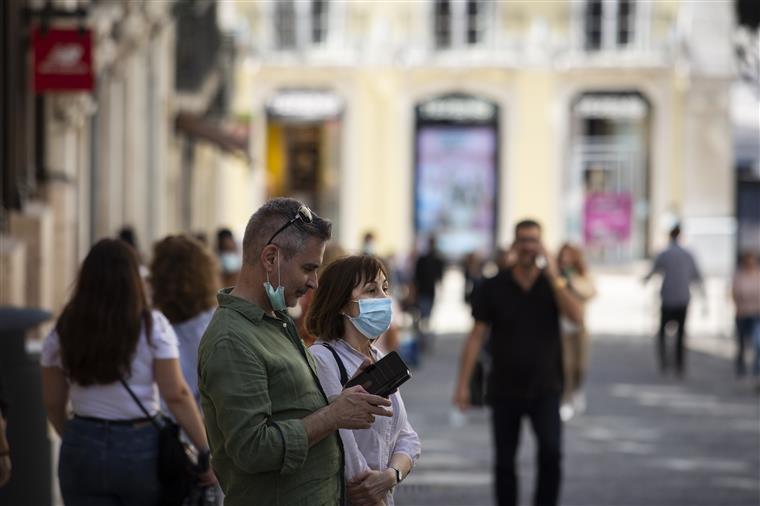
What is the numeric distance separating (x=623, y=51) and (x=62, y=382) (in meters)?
44.6

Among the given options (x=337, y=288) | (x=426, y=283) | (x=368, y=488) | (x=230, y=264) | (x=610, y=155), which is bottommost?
(x=426, y=283)

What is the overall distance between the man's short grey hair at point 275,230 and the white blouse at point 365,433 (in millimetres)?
561

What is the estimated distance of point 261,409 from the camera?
4594 millimetres

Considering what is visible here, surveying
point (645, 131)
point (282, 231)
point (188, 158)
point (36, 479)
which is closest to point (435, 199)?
point (645, 131)

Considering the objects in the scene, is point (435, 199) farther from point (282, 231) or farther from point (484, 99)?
point (282, 231)

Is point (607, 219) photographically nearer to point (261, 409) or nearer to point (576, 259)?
point (576, 259)

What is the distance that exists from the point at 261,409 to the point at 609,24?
46159mm

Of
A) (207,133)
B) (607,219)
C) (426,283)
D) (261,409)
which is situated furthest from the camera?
(607,219)

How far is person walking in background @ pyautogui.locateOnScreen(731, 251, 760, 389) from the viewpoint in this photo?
20.2 meters

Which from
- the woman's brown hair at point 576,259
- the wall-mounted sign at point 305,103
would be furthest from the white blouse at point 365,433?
the wall-mounted sign at point 305,103

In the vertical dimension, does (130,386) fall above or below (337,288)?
below

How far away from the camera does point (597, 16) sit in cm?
4991

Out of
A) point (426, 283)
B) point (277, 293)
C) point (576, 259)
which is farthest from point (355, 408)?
point (426, 283)

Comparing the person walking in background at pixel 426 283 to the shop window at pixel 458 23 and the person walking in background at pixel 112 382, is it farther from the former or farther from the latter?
the shop window at pixel 458 23
